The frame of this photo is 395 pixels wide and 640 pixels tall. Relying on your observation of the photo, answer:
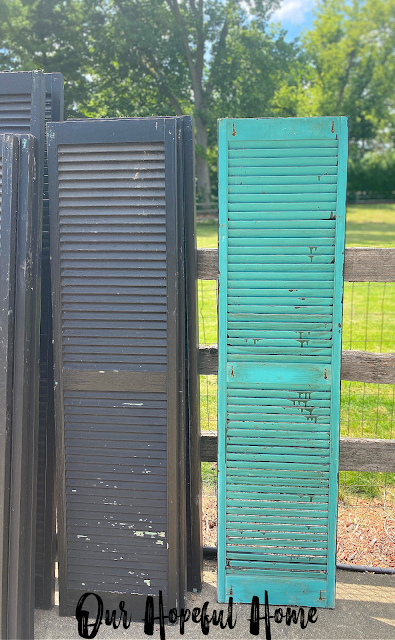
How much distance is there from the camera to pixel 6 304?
224cm

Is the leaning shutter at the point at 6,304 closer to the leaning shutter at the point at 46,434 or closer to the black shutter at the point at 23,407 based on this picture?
the black shutter at the point at 23,407

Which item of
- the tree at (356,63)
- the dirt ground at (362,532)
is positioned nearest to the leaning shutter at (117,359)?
the dirt ground at (362,532)

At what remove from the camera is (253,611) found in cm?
240

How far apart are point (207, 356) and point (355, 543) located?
1364mm

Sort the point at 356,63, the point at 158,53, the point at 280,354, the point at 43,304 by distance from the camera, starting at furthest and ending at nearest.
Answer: the point at 356,63 → the point at 158,53 → the point at 43,304 → the point at 280,354

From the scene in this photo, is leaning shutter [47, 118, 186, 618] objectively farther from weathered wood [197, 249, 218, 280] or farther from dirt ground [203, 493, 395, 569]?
dirt ground [203, 493, 395, 569]

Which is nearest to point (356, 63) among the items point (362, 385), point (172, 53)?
point (172, 53)

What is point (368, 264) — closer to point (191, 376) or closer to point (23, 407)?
point (191, 376)

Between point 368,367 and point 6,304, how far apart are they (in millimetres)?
1676

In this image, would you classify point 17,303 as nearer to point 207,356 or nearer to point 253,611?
point 207,356

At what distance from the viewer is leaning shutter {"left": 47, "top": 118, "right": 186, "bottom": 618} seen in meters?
2.31

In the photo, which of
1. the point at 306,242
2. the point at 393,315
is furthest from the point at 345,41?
the point at 306,242

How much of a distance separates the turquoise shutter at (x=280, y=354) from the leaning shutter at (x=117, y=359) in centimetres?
24

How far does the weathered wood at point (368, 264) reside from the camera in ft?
8.02
